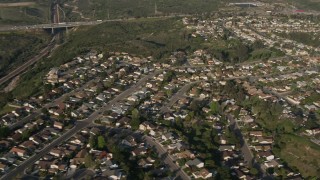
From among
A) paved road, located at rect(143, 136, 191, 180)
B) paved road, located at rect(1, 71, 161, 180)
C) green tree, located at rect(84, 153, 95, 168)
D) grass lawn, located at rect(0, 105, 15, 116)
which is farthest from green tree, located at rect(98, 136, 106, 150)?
grass lawn, located at rect(0, 105, 15, 116)

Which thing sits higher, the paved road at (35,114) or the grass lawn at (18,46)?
the grass lawn at (18,46)

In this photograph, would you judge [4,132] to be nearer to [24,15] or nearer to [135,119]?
[135,119]

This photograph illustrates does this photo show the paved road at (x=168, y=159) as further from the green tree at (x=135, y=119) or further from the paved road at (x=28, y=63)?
the paved road at (x=28, y=63)

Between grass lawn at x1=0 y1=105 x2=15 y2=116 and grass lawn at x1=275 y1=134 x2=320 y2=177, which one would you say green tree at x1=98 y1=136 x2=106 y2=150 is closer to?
grass lawn at x1=0 y1=105 x2=15 y2=116

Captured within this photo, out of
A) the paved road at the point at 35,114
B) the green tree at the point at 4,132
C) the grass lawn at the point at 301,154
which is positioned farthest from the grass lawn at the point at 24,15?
the grass lawn at the point at 301,154

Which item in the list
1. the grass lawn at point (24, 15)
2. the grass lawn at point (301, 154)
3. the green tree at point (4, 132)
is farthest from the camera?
the grass lawn at point (24, 15)

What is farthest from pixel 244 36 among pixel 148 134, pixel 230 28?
pixel 148 134
